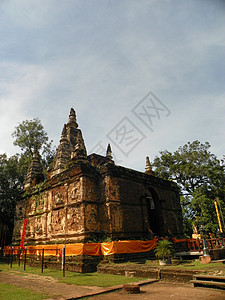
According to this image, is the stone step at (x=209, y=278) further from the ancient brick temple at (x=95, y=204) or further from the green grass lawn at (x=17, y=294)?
the ancient brick temple at (x=95, y=204)

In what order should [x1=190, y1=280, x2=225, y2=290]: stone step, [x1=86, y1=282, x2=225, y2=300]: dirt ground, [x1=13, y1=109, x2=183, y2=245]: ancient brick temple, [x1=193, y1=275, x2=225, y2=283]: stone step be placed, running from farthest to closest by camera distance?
[x1=13, y1=109, x2=183, y2=245]: ancient brick temple < [x1=193, y1=275, x2=225, y2=283]: stone step < [x1=190, y1=280, x2=225, y2=290]: stone step < [x1=86, y1=282, x2=225, y2=300]: dirt ground

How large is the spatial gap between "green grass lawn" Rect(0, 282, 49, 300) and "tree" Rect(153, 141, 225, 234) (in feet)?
63.4

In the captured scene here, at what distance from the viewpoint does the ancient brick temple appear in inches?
486

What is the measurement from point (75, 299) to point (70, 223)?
704 cm

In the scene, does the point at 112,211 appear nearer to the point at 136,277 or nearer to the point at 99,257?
the point at 99,257

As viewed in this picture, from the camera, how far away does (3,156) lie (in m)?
24.8

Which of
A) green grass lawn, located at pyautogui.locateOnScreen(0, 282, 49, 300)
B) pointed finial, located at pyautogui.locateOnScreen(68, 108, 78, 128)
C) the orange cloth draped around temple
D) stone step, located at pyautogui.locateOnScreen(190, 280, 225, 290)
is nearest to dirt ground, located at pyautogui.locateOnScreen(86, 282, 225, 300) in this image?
stone step, located at pyautogui.locateOnScreen(190, 280, 225, 290)

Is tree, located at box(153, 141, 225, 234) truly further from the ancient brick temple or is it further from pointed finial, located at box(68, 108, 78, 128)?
pointed finial, located at box(68, 108, 78, 128)

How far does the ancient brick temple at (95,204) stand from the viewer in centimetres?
1234

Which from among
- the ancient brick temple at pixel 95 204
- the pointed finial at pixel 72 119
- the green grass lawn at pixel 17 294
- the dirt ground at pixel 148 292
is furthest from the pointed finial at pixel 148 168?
the green grass lawn at pixel 17 294

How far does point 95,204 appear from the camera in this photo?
508 inches

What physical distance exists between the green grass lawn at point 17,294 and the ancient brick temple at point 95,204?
470cm

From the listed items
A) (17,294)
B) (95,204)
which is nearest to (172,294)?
(17,294)

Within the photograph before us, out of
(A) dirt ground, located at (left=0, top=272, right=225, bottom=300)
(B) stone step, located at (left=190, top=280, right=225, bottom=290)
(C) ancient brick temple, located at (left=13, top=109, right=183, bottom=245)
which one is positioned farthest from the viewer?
(C) ancient brick temple, located at (left=13, top=109, right=183, bottom=245)
